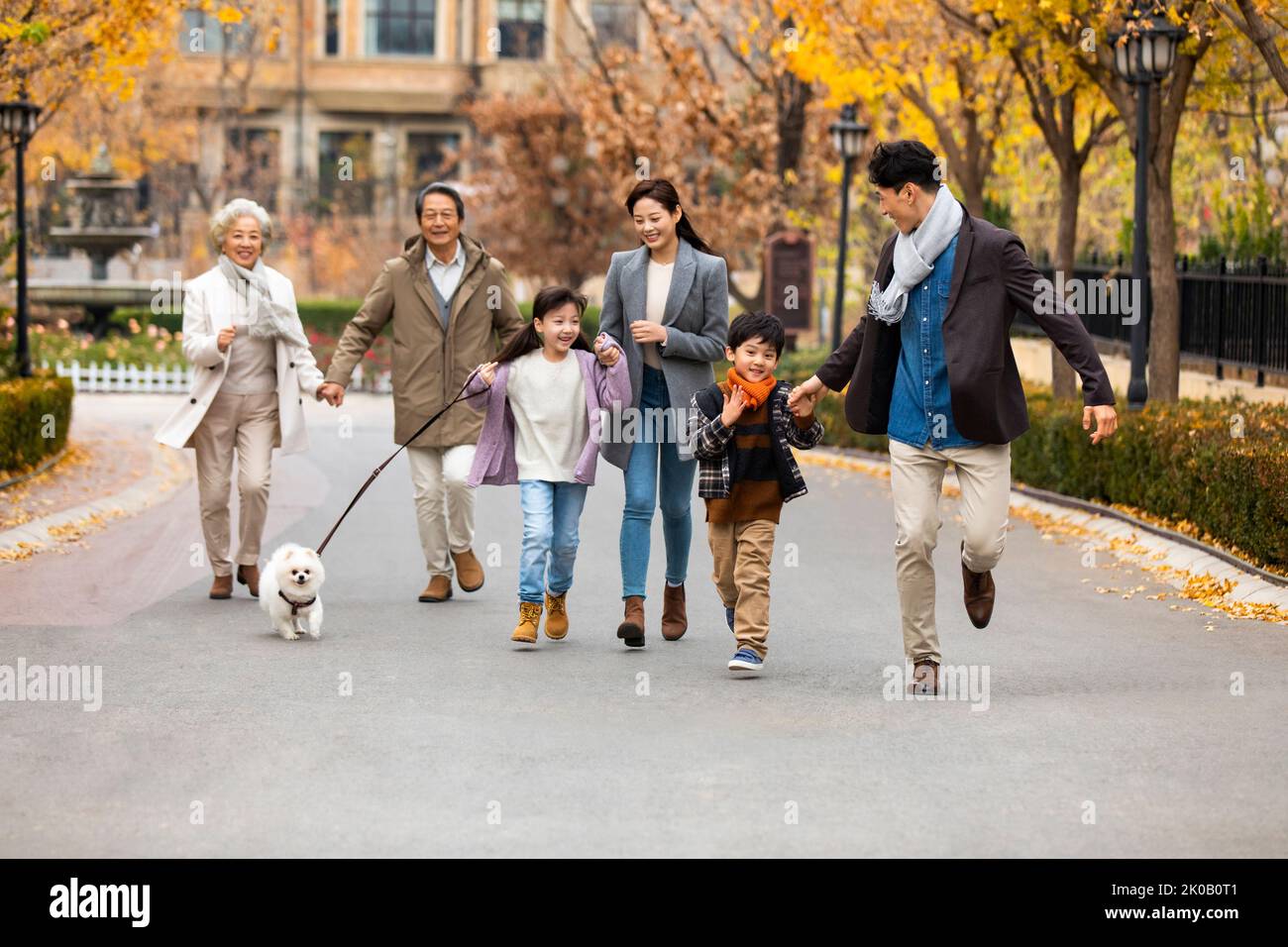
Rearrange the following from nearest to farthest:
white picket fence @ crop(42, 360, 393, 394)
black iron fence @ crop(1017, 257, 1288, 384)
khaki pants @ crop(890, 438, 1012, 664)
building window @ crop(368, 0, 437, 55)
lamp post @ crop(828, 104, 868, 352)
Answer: khaki pants @ crop(890, 438, 1012, 664) → black iron fence @ crop(1017, 257, 1288, 384) → lamp post @ crop(828, 104, 868, 352) → white picket fence @ crop(42, 360, 393, 394) → building window @ crop(368, 0, 437, 55)

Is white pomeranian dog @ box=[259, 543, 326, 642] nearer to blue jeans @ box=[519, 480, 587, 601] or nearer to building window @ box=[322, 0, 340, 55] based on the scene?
blue jeans @ box=[519, 480, 587, 601]

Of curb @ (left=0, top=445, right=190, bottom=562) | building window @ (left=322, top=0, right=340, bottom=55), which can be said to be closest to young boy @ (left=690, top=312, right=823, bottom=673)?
curb @ (left=0, top=445, right=190, bottom=562)

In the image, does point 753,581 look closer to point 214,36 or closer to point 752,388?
point 752,388

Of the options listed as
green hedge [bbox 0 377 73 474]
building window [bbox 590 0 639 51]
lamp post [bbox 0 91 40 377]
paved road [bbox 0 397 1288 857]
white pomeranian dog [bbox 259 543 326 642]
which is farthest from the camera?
building window [bbox 590 0 639 51]

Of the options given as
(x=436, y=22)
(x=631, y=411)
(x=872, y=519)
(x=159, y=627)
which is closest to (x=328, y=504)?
(x=872, y=519)

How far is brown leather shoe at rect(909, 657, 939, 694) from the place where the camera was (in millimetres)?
8164

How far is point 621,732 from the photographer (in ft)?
24.3

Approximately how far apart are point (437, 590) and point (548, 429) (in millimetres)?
1798

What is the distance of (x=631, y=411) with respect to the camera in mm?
9289

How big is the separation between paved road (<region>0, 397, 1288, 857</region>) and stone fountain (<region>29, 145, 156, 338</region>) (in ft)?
90.7

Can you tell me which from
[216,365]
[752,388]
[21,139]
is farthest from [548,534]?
[21,139]

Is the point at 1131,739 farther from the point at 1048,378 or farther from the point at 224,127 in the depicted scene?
the point at 224,127

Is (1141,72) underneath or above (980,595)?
above

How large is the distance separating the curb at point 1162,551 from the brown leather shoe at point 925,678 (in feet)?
10.0
